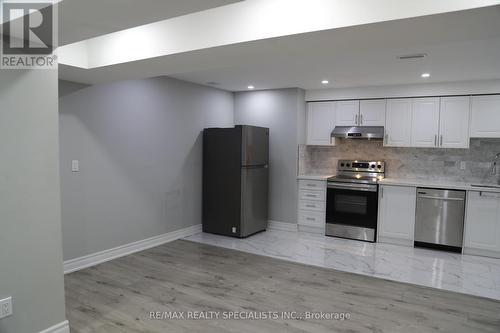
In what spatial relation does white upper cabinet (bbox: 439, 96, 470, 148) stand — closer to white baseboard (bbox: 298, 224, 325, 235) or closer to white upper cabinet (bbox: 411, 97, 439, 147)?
white upper cabinet (bbox: 411, 97, 439, 147)

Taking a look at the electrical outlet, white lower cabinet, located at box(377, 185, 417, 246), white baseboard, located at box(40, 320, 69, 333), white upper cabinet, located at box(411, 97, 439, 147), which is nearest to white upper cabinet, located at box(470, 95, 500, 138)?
white upper cabinet, located at box(411, 97, 439, 147)

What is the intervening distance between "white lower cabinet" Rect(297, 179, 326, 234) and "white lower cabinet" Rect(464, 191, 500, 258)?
1.94 metres

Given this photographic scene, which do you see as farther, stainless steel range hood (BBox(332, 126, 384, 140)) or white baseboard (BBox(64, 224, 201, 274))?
stainless steel range hood (BBox(332, 126, 384, 140))

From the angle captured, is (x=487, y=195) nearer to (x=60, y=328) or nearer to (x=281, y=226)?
(x=281, y=226)

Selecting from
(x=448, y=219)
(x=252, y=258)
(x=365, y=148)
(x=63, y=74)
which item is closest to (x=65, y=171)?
(x=63, y=74)

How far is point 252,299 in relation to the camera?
3.22 meters

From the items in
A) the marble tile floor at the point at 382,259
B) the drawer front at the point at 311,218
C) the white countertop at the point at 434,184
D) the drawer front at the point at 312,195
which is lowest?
the marble tile floor at the point at 382,259

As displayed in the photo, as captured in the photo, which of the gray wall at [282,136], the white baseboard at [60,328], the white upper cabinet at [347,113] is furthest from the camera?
the gray wall at [282,136]

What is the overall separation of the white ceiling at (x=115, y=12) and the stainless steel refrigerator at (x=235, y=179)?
Answer: 3.13m

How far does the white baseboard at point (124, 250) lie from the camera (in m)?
3.82

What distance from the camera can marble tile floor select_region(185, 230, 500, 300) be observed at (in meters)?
3.71

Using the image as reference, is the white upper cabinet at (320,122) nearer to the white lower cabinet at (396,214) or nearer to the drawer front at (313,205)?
the drawer front at (313,205)

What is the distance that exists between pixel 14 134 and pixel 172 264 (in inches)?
93.3

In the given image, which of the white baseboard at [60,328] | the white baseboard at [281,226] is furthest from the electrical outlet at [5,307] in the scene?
the white baseboard at [281,226]
